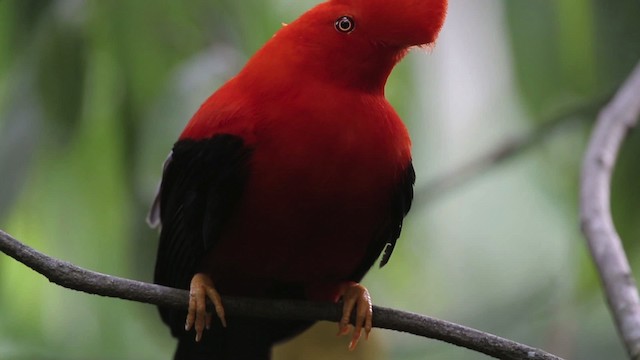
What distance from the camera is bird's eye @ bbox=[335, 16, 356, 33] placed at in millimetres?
2549

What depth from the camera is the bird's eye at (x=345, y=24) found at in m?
2.55

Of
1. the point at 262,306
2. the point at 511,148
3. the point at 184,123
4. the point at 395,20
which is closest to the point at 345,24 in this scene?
the point at 395,20

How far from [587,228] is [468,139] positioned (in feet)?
8.12

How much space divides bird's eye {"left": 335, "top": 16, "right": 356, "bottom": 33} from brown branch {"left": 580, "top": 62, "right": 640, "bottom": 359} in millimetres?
952

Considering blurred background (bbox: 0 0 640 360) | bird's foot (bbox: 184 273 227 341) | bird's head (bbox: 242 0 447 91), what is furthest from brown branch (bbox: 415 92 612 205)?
bird's foot (bbox: 184 273 227 341)

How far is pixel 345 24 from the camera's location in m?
2.56

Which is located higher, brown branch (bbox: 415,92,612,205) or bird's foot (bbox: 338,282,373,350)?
bird's foot (bbox: 338,282,373,350)

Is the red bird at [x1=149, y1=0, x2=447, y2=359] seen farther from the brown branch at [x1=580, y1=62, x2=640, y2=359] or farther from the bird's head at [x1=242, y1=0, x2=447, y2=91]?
the brown branch at [x1=580, y1=62, x2=640, y2=359]

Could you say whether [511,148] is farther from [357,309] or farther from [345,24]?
[345,24]

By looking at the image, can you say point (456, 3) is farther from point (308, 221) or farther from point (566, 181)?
point (308, 221)

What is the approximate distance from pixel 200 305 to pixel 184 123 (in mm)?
871

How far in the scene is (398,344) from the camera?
4.87 m

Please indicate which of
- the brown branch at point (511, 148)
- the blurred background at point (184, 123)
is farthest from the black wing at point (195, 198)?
the brown branch at point (511, 148)

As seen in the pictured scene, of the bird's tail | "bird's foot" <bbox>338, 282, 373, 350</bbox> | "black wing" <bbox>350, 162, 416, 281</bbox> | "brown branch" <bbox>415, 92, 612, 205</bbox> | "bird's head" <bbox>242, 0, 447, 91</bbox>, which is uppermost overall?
"bird's head" <bbox>242, 0, 447, 91</bbox>
